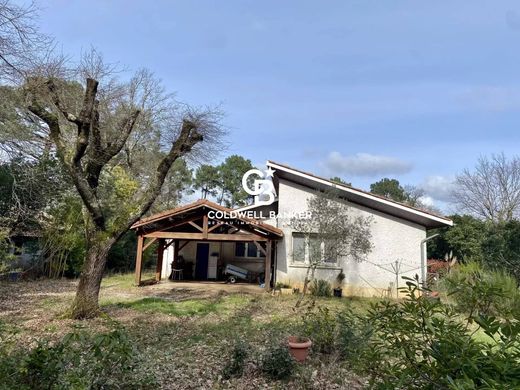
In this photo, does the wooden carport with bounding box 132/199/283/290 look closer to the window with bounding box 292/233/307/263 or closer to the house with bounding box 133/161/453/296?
the house with bounding box 133/161/453/296

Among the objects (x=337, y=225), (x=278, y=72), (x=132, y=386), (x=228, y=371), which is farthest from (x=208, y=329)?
(x=278, y=72)

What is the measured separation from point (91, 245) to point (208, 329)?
3.59m

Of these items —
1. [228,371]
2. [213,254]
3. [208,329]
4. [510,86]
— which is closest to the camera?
[228,371]

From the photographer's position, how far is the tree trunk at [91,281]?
8250mm

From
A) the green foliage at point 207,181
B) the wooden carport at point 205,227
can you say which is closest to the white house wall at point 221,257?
the wooden carport at point 205,227

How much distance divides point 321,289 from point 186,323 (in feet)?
22.1

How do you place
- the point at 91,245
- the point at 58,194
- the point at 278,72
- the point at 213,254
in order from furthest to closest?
the point at 213,254 < the point at 58,194 < the point at 278,72 < the point at 91,245

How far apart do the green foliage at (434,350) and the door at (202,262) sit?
55.0ft

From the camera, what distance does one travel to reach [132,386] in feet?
11.4

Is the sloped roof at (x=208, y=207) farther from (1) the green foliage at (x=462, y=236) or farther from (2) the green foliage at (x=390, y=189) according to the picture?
(2) the green foliage at (x=390, y=189)

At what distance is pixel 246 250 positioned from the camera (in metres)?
18.0

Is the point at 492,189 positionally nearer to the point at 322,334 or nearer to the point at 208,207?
the point at 208,207

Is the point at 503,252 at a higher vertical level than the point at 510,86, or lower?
lower

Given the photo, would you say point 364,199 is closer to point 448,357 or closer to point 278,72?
point 278,72
